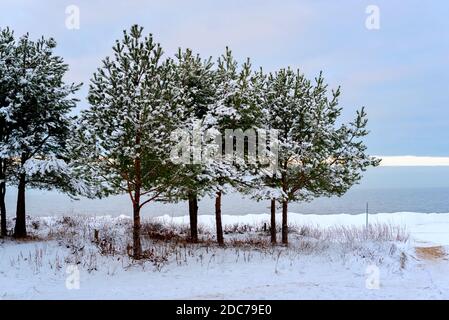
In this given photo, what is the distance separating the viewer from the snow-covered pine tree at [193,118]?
39.3ft

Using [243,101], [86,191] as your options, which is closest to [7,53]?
[86,191]

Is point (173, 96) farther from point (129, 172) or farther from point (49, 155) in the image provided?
point (49, 155)

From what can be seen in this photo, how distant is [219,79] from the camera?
15.1 meters

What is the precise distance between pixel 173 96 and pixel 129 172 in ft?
9.09

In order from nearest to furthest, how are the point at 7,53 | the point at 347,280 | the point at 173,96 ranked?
the point at 347,280, the point at 173,96, the point at 7,53

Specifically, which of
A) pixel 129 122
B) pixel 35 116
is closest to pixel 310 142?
pixel 129 122

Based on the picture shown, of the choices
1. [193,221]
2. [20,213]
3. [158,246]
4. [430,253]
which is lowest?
[430,253]

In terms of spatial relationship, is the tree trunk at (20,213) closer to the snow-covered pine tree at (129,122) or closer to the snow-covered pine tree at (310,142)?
the snow-covered pine tree at (129,122)

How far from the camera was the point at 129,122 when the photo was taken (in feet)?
36.3

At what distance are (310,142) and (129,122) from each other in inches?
272

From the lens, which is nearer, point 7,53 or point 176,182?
point 176,182

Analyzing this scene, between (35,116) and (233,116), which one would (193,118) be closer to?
(233,116)

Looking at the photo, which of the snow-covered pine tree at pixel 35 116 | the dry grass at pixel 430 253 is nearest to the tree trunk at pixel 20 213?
the snow-covered pine tree at pixel 35 116

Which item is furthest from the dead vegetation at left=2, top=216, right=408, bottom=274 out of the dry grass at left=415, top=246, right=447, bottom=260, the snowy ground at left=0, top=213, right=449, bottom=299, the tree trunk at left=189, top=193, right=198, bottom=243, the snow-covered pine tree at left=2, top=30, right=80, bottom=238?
the snow-covered pine tree at left=2, top=30, right=80, bottom=238
